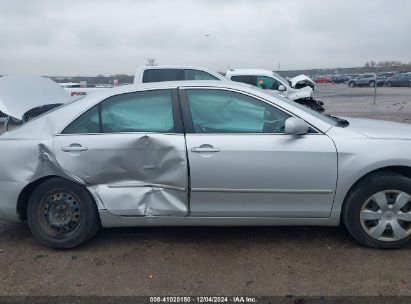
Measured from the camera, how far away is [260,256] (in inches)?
140

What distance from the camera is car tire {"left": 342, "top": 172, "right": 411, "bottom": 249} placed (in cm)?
349

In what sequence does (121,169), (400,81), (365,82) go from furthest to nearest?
(365,82) < (400,81) < (121,169)

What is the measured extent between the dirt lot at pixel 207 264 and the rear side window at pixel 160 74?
706 cm

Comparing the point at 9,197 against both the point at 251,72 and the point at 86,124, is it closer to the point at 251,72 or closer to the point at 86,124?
the point at 86,124

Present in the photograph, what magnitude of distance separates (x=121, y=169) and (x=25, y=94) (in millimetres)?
1749

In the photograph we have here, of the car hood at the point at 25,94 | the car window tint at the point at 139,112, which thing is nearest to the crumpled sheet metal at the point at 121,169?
the car window tint at the point at 139,112

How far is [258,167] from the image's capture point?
3.49m

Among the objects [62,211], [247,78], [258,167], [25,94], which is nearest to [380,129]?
[258,167]

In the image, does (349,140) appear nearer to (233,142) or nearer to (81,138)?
(233,142)

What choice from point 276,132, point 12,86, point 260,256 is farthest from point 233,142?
point 12,86

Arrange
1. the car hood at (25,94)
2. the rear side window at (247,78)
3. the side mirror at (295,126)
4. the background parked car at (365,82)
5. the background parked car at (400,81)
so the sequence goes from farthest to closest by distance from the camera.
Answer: the background parked car at (365,82) < the background parked car at (400,81) < the rear side window at (247,78) < the car hood at (25,94) < the side mirror at (295,126)

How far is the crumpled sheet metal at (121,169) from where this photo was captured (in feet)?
11.7

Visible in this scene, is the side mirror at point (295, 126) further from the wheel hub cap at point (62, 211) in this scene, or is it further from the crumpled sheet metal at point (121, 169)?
the wheel hub cap at point (62, 211)

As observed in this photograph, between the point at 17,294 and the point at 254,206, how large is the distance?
201 cm
